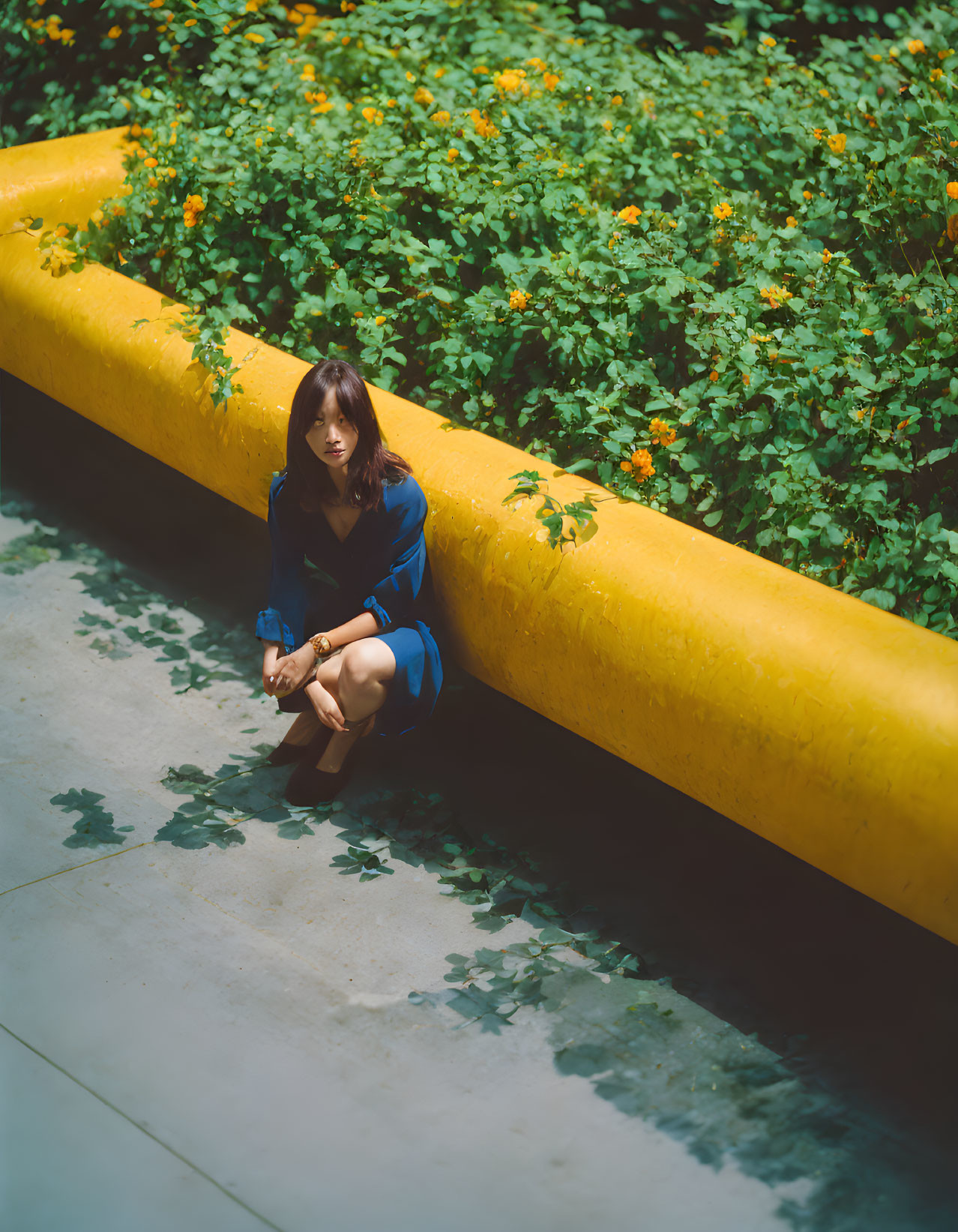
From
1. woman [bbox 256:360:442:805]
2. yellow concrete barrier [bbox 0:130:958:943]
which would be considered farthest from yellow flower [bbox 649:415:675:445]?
woman [bbox 256:360:442:805]

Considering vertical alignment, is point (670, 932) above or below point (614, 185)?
below

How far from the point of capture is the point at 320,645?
9.88 ft

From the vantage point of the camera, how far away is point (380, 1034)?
2.49 m

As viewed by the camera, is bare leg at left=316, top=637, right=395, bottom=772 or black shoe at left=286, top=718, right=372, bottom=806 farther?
black shoe at left=286, top=718, right=372, bottom=806

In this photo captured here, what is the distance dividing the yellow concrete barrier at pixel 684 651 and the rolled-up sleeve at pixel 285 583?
37 centimetres

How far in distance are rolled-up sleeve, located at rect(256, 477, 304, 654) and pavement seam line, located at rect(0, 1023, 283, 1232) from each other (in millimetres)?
1142

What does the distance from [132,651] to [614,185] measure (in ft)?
8.23

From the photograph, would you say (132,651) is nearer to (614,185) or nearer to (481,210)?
(481,210)

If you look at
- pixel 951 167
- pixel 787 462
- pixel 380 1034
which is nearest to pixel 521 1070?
pixel 380 1034

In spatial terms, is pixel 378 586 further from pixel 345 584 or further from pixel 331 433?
pixel 331 433

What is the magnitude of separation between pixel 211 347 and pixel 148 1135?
7.71 ft

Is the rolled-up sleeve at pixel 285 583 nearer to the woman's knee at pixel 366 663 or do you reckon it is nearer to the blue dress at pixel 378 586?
the blue dress at pixel 378 586

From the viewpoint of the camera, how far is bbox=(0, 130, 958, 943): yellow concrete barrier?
2340 mm

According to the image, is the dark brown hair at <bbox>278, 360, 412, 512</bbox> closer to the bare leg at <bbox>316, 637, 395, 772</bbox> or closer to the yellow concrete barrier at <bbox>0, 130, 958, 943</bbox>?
the yellow concrete barrier at <bbox>0, 130, 958, 943</bbox>
